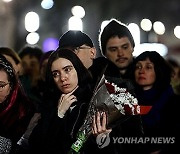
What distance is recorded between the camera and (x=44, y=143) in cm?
448

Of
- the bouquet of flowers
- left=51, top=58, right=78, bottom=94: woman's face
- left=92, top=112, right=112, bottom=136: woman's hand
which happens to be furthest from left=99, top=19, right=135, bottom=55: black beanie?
left=92, top=112, right=112, bottom=136: woman's hand

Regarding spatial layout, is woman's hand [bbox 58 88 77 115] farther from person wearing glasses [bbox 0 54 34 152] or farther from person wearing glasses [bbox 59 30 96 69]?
person wearing glasses [bbox 59 30 96 69]

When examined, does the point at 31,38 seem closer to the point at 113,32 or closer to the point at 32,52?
the point at 32,52

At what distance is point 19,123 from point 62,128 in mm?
509

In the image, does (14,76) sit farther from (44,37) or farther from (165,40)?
(44,37)

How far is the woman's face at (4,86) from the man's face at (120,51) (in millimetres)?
1236

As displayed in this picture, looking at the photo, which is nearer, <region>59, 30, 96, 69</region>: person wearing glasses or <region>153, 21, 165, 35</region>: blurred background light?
<region>59, 30, 96, 69</region>: person wearing glasses

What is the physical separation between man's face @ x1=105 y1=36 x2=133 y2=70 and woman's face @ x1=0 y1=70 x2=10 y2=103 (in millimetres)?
1236

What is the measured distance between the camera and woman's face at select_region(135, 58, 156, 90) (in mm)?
5371

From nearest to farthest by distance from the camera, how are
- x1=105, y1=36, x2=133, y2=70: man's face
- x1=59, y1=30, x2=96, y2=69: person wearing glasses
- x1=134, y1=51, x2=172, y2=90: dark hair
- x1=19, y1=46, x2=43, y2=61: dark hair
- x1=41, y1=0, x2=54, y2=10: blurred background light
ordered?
x1=59, y1=30, x2=96, y2=69: person wearing glasses
x1=134, y1=51, x2=172, y2=90: dark hair
x1=105, y1=36, x2=133, y2=70: man's face
x1=19, y1=46, x2=43, y2=61: dark hair
x1=41, y1=0, x2=54, y2=10: blurred background light

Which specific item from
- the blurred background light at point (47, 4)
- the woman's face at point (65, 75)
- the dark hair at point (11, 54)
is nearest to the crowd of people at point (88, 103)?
the woman's face at point (65, 75)

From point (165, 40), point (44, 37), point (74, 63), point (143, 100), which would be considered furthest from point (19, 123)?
point (44, 37)

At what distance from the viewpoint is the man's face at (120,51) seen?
18.3ft

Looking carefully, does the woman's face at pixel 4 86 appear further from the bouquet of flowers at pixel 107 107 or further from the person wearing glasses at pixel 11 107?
the bouquet of flowers at pixel 107 107
